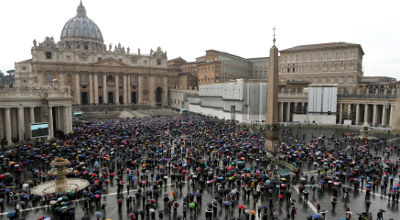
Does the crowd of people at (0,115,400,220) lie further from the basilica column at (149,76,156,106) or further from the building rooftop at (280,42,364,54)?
the basilica column at (149,76,156,106)

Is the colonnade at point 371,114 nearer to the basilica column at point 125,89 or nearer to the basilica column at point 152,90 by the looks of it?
the basilica column at point 152,90

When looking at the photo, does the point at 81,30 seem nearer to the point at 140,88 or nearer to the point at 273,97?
the point at 140,88

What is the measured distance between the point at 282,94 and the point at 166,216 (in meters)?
42.2

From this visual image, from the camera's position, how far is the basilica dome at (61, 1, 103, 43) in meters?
89.9

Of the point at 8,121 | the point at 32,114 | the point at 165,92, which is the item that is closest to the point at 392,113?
the point at 32,114

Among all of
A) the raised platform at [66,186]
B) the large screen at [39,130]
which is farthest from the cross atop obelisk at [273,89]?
the large screen at [39,130]

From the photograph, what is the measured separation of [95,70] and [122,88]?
9.30 metres

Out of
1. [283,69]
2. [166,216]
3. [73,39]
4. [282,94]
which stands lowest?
[166,216]

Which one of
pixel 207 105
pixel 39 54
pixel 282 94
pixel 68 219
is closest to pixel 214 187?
pixel 68 219

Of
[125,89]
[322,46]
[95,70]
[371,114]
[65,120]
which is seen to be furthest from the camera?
[125,89]

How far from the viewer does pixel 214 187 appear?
18.0 m

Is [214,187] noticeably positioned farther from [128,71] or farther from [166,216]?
[128,71]

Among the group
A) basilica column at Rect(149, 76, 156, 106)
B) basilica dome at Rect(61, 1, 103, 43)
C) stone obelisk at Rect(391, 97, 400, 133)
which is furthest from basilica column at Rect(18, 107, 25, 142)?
basilica dome at Rect(61, 1, 103, 43)

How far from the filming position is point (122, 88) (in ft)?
267
